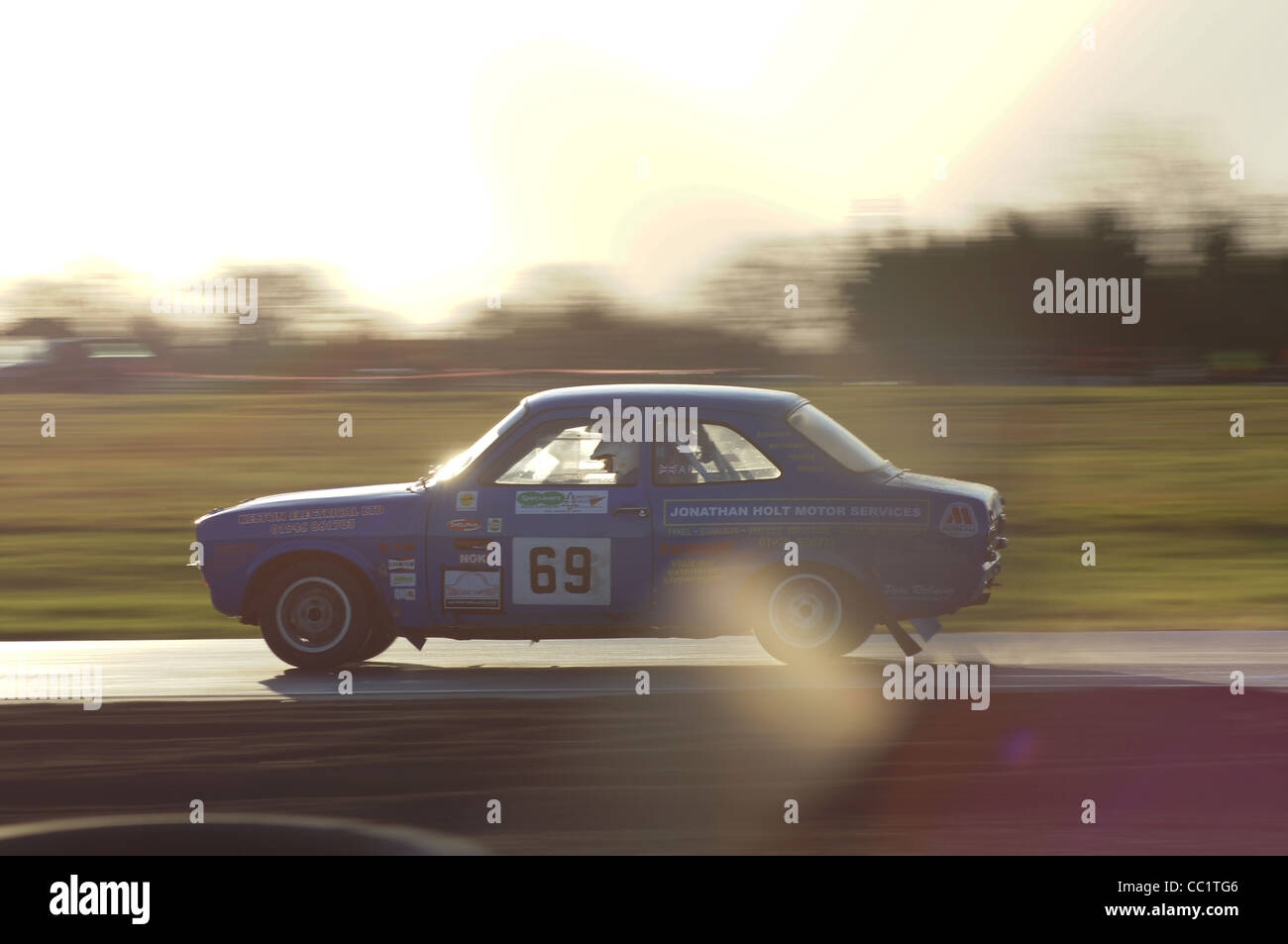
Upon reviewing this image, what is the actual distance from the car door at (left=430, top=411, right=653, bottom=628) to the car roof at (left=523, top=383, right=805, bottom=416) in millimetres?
321

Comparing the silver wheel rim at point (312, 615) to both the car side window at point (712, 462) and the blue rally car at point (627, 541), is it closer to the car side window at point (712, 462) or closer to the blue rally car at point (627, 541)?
the blue rally car at point (627, 541)

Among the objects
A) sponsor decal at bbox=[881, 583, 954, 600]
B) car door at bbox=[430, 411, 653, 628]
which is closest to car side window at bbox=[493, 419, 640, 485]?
car door at bbox=[430, 411, 653, 628]

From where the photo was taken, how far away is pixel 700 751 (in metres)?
7.14

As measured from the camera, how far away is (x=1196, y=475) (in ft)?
72.4

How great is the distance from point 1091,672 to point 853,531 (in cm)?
160

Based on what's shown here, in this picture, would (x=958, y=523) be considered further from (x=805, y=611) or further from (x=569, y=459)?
(x=569, y=459)

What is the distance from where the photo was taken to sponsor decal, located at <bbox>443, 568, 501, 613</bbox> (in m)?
8.67

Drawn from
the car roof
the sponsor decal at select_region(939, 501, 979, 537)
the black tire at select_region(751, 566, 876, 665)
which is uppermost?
the car roof

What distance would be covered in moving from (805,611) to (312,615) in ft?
9.36

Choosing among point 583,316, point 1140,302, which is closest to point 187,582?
point 583,316

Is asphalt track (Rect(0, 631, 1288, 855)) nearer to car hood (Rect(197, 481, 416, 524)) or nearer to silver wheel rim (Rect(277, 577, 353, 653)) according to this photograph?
silver wheel rim (Rect(277, 577, 353, 653))

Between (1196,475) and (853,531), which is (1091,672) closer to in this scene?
(853,531)

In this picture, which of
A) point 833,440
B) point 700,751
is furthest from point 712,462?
point 700,751

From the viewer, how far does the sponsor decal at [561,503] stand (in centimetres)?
870
